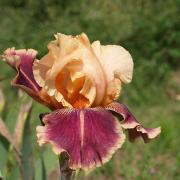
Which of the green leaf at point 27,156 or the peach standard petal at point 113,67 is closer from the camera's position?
the peach standard petal at point 113,67


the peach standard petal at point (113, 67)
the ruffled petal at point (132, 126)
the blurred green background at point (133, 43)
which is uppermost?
the peach standard petal at point (113, 67)

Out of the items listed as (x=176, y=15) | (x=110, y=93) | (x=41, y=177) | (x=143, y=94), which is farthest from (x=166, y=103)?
(x=110, y=93)

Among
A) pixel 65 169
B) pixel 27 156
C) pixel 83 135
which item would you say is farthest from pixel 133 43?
pixel 83 135

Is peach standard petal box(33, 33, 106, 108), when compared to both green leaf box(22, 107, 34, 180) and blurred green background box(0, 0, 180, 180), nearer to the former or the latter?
green leaf box(22, 107, 34, 180)

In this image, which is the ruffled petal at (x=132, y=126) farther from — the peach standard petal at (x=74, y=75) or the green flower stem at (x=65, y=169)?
the green flower stem at (x=65, y=169)

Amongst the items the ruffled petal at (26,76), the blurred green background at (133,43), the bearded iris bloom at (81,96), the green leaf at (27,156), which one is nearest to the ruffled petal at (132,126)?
the bearded iris bloom at (81,96)

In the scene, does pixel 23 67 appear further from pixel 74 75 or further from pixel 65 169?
pixel 65 169

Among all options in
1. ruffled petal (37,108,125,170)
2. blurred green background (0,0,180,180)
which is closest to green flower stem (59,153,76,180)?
ruffled petal (37,108,125,170)
